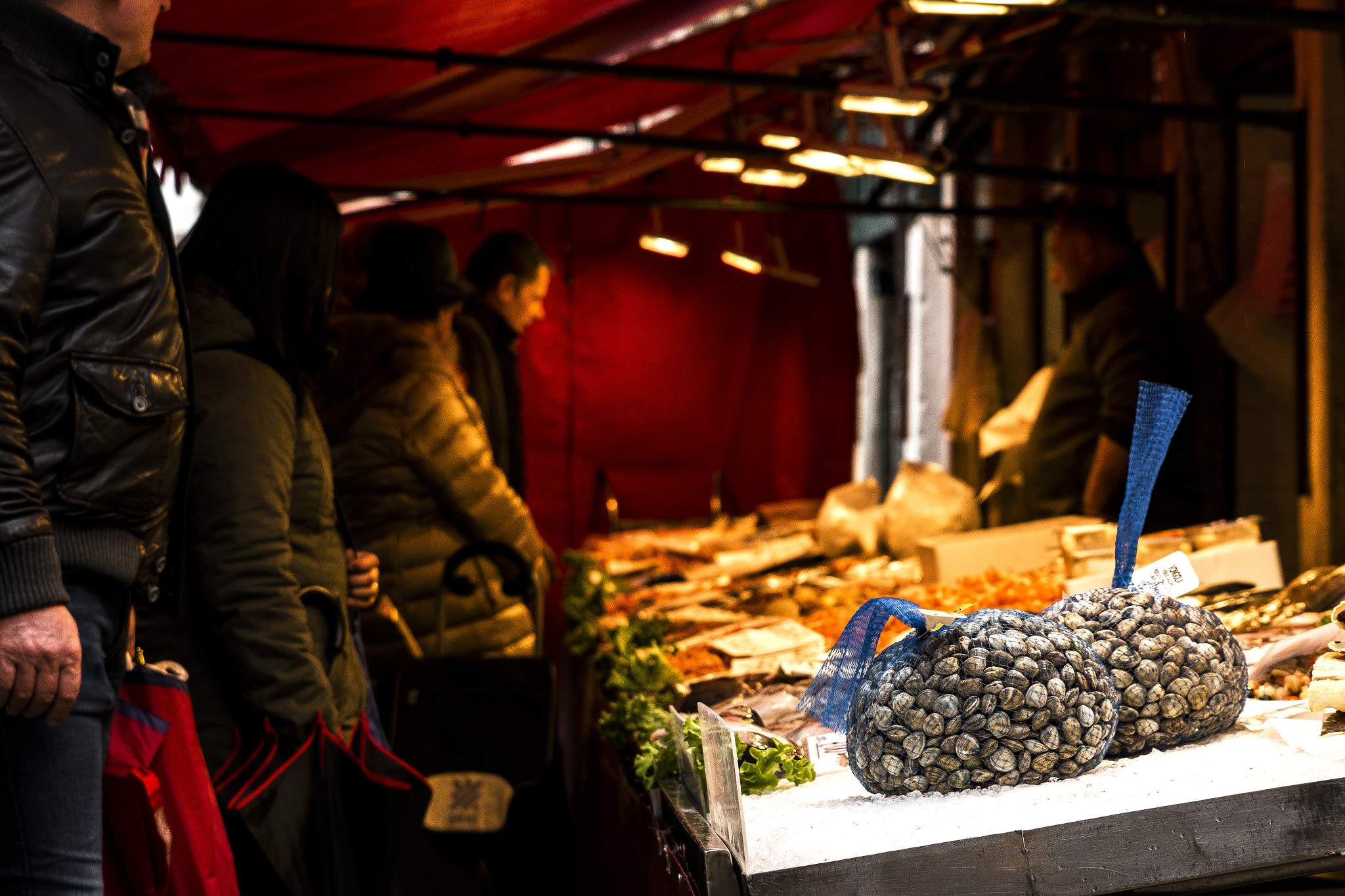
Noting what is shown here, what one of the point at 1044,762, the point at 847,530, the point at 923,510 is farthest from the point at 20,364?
the point at 847,530

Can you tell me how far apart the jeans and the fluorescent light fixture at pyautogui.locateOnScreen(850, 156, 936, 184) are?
310 centimetres

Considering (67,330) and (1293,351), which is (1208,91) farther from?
(67,330)

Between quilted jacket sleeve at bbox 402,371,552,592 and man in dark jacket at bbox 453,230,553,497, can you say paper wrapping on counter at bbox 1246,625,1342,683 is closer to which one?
quilted jacket sleeve at bbox 402,371,552,592

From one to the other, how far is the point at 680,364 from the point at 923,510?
3946 mm

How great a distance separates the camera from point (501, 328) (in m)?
5.03

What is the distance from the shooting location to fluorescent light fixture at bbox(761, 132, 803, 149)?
4.36 metres

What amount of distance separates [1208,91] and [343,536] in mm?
4522

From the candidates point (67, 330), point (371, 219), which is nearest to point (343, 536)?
point (67, 330)

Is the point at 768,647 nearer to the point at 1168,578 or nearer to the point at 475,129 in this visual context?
the point at 1168,578

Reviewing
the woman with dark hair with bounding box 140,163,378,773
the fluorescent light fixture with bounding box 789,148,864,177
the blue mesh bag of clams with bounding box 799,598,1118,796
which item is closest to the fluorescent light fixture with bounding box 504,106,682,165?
the fluorescent light fixture with bounding box 789,148,864,177

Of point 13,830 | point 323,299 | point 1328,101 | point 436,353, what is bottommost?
point 13,830

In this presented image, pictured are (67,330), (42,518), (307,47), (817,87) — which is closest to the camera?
(42,518)

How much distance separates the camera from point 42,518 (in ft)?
4.67

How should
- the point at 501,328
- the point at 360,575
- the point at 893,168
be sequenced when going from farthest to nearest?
the point at 501,328
the point at 893,168
the point at 360,575
